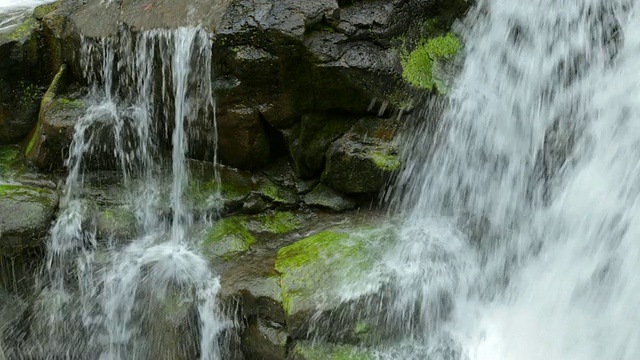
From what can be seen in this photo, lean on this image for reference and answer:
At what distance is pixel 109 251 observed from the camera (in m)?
5.50

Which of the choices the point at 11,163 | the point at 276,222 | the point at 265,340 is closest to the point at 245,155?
the point at 276,222

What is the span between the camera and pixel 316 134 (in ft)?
18.6

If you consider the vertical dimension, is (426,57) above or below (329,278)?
above

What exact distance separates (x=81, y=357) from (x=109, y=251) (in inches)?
39.8

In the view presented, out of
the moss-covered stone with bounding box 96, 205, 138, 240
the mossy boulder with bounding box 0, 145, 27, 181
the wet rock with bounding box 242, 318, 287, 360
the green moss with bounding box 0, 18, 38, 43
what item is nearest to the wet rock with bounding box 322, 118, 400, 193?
the wet rock with bounding box 242, 318, 287, 360

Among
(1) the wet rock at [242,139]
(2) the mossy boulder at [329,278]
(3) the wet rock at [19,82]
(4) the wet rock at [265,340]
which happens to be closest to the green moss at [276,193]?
(1) the wet rock at [242,139]

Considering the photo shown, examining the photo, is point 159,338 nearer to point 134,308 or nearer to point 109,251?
point 134,308

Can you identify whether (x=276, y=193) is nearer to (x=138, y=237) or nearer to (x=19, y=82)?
(x=138, y=237)

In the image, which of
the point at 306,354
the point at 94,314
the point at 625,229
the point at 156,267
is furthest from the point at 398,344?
the point at 94,314

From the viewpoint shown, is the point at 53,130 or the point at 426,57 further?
the point at 53,130

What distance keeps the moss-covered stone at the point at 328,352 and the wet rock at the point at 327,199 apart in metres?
1.61

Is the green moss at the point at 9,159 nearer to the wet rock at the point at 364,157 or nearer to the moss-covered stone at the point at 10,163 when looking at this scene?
the moss-covered stone at the point at 10,163

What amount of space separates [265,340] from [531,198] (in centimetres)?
273

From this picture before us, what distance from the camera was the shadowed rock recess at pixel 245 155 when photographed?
488 cm
